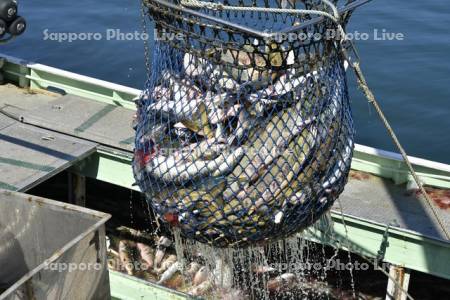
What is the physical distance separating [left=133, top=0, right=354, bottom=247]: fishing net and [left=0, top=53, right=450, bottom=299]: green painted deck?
1.98m

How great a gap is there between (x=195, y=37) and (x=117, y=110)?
4995 mm

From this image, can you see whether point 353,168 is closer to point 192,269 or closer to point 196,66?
point 192,269

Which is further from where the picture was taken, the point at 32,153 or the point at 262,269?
the point at 262,269

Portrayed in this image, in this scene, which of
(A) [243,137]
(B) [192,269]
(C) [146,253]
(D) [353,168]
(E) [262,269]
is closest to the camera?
(A) [243,137]

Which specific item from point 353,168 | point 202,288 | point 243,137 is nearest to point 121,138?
point 202,288

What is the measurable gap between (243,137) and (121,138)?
163 inches

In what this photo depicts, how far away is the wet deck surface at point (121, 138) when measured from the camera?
6535mm

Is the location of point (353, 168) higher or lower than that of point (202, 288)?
higher

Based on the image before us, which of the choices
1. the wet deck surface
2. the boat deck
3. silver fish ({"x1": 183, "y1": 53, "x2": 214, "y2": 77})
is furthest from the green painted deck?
silver fish ({"x1": 183, "y1": 53, "x2": 214, "y2": 77})

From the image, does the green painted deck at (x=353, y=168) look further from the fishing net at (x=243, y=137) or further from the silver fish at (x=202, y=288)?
the fishing net at (x=243, y=137)

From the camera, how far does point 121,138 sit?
7.82 metres

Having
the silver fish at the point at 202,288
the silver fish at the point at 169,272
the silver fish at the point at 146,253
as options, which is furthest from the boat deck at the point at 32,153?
the silver fish at the point at 202,288

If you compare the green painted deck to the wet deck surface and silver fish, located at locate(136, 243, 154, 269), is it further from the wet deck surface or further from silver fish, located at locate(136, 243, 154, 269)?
silver fish, located at locate(136, 243, 154, 269)

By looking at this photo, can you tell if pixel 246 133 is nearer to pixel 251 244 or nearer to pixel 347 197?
pixel 251 244
